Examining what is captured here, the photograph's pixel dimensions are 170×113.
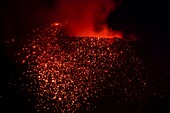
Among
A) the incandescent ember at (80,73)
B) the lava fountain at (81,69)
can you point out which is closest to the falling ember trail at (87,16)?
the lava fountain at (81,69)

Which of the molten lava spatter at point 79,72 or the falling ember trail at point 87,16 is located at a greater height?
the falling ember trail at point 87,16

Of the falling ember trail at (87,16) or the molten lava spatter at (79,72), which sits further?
the falling ember trail at (87,16)

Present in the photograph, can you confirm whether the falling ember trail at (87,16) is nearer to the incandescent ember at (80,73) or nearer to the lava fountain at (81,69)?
the lava fountain at (81,69)

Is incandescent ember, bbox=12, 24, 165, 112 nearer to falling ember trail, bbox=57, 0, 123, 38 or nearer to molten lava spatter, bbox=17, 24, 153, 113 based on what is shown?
molten lava spatter, bbox=17, 24, 153, 113

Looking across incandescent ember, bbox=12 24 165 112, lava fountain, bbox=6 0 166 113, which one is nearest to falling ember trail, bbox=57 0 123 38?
lava fountain, bbox=6 0 166 113

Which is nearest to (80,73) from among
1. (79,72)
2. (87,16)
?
(79,72)
